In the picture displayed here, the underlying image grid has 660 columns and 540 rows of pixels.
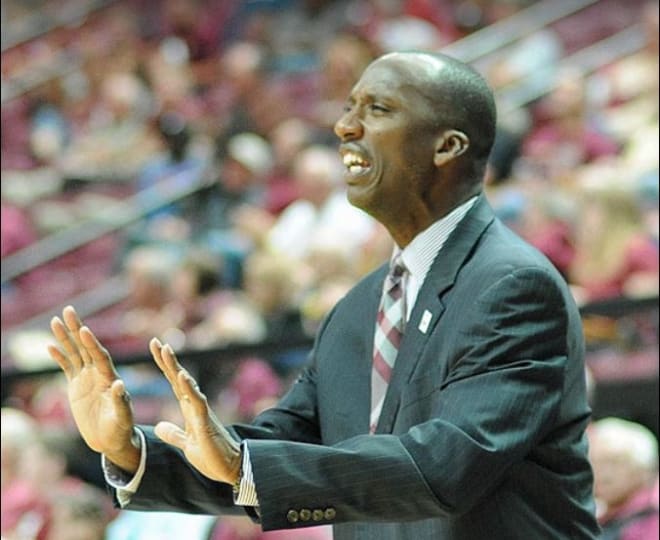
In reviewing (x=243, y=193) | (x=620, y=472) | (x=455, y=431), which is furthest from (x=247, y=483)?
(x=243, y=193)

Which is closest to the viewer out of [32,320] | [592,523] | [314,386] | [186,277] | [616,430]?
[592,523]

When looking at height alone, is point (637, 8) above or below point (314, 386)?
below

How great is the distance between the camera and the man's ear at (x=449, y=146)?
288 centimetres

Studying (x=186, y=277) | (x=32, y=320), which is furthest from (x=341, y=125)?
(x=32, y=320)

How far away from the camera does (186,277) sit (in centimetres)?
750

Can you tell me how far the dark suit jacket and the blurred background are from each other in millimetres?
2069

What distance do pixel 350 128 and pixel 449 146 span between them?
19cm

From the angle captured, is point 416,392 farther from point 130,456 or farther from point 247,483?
point 130,456

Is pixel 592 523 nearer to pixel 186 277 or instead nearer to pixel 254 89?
pixel 186 277

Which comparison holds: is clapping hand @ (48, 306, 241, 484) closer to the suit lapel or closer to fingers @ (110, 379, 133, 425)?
fingers @ (110, 379, 133, 425)

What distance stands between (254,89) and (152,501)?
756cm

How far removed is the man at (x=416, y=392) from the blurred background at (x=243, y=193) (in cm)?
207

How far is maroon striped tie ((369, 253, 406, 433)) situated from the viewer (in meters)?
2.90

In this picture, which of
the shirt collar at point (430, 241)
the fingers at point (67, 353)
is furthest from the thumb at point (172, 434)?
the shirt collar at point (430, 241)
